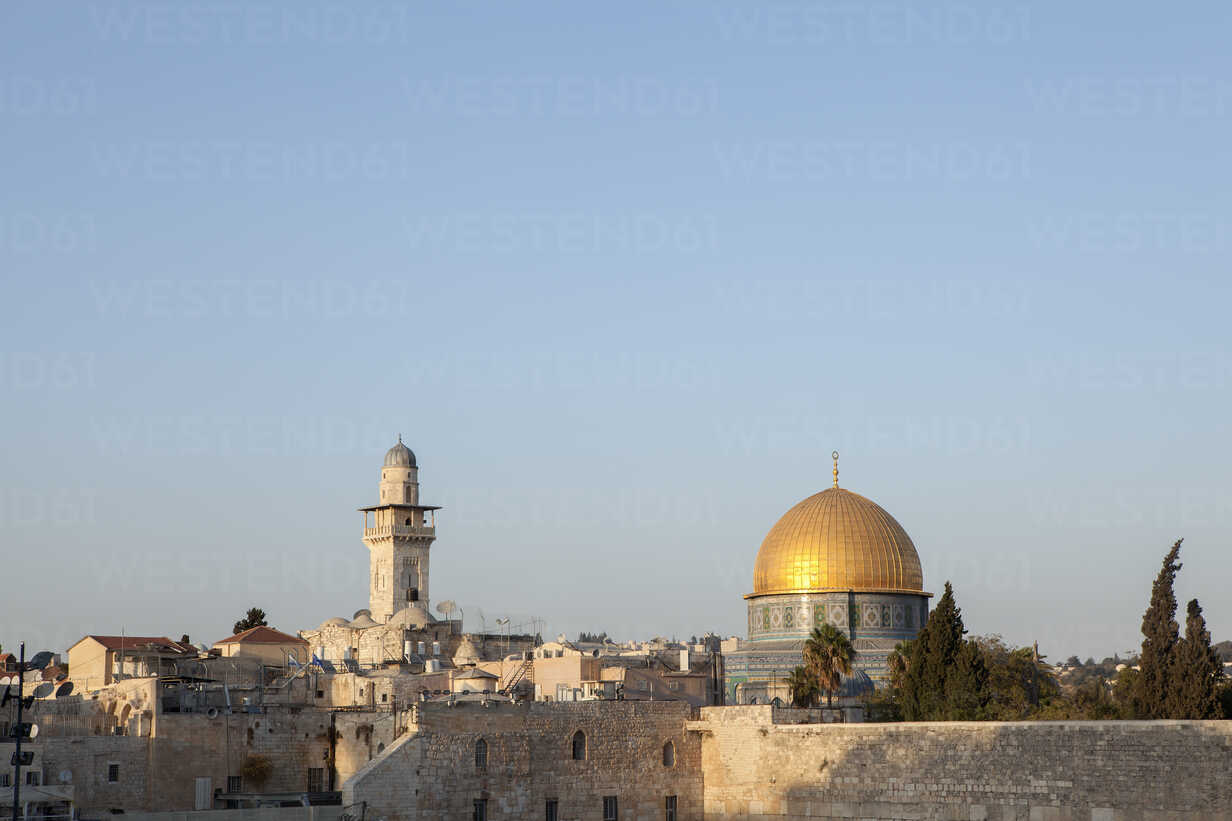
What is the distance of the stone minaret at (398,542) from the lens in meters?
58.5

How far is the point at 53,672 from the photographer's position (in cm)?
4994

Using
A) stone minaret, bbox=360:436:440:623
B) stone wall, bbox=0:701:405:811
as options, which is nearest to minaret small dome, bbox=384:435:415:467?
stone minaret, bbox=360:436:440:623

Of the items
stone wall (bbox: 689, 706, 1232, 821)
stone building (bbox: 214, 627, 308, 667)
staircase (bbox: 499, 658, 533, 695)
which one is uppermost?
stone building (bbox: 214, 627, 308, 667)

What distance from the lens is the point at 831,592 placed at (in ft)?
140

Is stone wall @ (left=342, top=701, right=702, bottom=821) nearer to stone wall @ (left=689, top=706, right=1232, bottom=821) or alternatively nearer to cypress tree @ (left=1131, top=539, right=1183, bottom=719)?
stone wall @ (left=689, top=706, right=1232, bottom=821)

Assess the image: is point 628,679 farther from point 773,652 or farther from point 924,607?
point 924,607

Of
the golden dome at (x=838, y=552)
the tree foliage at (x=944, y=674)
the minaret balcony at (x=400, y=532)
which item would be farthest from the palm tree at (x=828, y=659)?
the minaret balcony at (x=400, y=532)

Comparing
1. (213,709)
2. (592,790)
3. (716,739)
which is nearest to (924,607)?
(716,739)

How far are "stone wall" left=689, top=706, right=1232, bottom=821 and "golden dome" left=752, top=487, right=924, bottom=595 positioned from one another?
388 inches

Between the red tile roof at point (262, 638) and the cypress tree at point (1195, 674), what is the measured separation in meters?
28.0

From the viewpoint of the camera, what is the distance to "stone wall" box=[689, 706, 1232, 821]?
2570 cm

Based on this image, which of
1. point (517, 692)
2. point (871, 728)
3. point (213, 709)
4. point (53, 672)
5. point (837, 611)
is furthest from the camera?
point (53, 672)

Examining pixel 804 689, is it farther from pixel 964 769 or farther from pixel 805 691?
pixel 964 769

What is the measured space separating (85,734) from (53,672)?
16.7 meters
